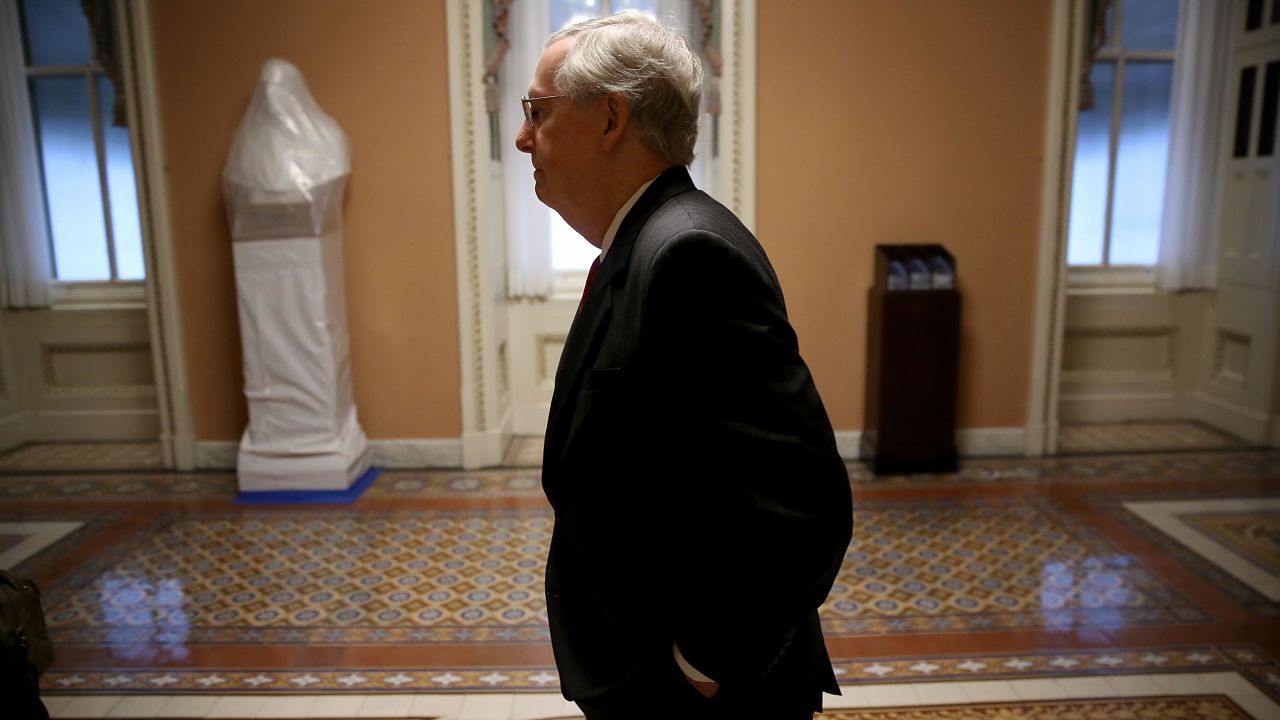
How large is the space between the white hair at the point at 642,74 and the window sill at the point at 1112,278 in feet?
17.4

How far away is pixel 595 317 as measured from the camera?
1.38 metres

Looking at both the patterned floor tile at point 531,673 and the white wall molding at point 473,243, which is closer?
the patterned floor tile at point 531,673

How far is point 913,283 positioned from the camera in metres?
4.86

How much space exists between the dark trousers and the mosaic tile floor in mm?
1535

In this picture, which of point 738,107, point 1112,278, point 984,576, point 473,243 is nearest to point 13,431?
point 473,243

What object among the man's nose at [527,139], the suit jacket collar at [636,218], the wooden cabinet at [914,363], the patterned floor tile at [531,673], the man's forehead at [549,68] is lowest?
the patterned floor tile at [531,673]

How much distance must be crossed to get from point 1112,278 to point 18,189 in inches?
271

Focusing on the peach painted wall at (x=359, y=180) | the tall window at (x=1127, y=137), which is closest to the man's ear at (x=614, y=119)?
the peach painted wall at (x=359, y=180)

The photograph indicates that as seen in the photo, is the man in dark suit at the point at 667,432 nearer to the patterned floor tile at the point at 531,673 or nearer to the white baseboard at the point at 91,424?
the patterned floor tile at the point at 531,673

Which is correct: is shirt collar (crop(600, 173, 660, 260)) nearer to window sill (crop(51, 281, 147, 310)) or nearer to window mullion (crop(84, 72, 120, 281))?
window sill (crop(51, 281, 147, 310))

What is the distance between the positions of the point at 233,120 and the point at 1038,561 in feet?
14.5

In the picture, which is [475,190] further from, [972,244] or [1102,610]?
[1102,610]

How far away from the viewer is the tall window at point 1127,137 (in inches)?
229

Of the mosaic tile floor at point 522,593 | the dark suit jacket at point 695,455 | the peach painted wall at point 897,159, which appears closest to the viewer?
the dark suit jacket at point 695,455
